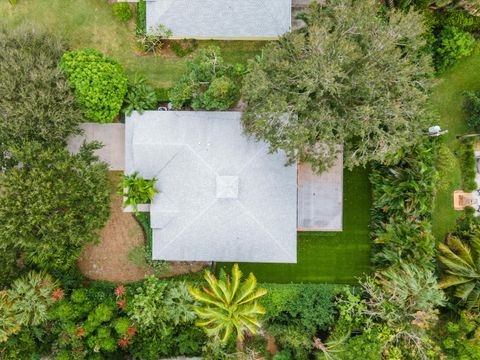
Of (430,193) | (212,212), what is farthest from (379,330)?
(212,212)

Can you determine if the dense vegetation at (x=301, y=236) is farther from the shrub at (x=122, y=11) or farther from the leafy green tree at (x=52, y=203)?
the shrub at (x=122, y=11)

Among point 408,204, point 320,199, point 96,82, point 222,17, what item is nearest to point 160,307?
point 320,199

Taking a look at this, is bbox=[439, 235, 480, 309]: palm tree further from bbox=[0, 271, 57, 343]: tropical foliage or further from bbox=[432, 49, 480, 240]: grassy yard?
bbox=[0, 271, 57, 343]: tropical foliage

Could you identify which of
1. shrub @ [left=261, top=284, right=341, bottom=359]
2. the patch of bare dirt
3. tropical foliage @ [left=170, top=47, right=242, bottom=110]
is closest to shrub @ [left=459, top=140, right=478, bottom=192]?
shrub @ [left=261, top=284, right=341, bottom=359]

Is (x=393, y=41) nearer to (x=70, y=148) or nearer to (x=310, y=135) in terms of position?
(x=310, y=135)

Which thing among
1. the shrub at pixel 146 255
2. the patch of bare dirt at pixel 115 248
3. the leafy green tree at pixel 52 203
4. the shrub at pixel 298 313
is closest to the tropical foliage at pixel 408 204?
the shrub at pixel 298 313

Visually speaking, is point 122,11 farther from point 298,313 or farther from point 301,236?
point 298,313
